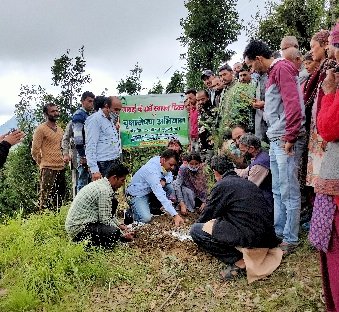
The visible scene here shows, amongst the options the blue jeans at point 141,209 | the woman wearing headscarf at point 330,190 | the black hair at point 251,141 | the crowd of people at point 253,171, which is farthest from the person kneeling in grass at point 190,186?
the woman wearing headscarf at point 330,190

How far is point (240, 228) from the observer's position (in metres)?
4.10

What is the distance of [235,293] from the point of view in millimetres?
3920

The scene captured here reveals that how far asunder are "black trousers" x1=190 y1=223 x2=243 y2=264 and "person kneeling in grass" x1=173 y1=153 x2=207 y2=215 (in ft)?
6.43

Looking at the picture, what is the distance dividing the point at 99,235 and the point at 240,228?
1.70m

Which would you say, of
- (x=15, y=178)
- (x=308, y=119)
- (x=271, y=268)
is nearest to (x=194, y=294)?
(x=271, y=268)

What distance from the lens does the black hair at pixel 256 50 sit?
423cm

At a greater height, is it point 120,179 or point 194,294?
point 120,179

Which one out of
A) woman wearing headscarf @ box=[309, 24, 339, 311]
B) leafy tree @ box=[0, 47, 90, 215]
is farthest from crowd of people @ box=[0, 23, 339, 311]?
leafy tree @ box=[0, 47, 90, 215]

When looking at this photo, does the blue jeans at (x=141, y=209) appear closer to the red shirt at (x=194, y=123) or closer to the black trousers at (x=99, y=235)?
the black trousers at (x=99, y=235)

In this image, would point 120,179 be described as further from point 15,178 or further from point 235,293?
point 15,178

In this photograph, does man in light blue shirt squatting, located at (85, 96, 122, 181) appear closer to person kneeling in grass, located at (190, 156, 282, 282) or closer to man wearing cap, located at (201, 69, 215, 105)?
man wearing cap, located at (201, 69, 215, 105)

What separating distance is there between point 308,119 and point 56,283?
2.76 meters

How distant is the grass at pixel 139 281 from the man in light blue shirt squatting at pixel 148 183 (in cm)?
110

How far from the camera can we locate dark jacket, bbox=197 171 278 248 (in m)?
4.08
